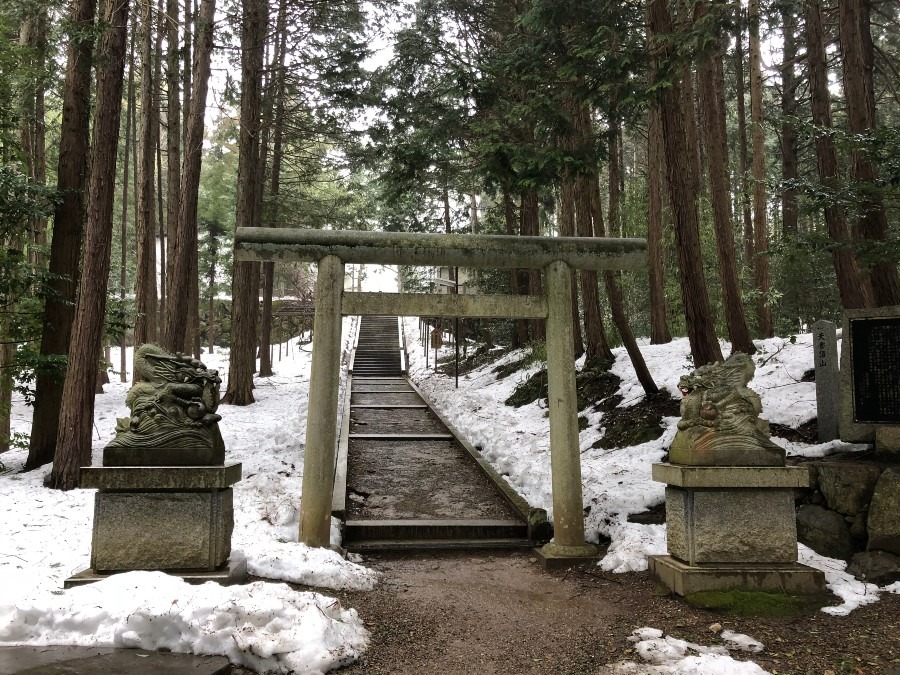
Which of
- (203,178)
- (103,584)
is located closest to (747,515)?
(103,584)

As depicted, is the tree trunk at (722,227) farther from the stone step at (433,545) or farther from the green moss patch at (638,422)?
the stone step at (433,545)

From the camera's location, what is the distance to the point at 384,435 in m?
12.3

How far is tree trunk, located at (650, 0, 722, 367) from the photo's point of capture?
851 centimetres

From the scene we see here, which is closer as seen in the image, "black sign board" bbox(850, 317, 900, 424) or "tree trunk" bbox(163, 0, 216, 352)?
"black sign board" bbox(850, 317, 900, 424)

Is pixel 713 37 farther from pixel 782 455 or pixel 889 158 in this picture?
pixel 782 455

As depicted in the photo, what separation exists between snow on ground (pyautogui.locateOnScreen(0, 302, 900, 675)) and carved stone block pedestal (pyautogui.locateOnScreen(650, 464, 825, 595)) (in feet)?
1.59

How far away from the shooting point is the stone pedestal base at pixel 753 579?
5.15 m

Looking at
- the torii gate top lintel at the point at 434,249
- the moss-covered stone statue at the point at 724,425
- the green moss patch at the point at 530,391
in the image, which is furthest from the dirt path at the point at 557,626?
the green moss patch at the point at 530,391

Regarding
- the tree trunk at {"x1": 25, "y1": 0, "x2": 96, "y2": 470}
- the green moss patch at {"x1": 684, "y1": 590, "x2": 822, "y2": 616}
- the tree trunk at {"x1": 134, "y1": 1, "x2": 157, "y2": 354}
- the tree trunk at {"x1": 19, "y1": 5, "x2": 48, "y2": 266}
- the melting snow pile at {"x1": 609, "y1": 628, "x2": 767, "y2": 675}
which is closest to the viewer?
the melting snow pile at {"x1": 609, "y1": 628, "x2": 767, "y2": 675}

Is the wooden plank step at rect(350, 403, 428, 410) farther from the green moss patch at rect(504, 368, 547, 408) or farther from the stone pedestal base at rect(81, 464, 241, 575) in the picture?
the stone pedestal base at rect(81, 464, 241, 575)

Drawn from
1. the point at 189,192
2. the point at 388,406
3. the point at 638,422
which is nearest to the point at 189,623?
the point at 638,422

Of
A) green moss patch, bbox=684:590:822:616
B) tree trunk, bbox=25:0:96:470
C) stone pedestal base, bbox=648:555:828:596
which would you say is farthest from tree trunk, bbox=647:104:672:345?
tree trunk, bbox=25:0:96:470

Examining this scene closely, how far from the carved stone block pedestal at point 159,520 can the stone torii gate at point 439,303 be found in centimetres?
168

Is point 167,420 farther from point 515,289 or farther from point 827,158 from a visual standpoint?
point 515,289
